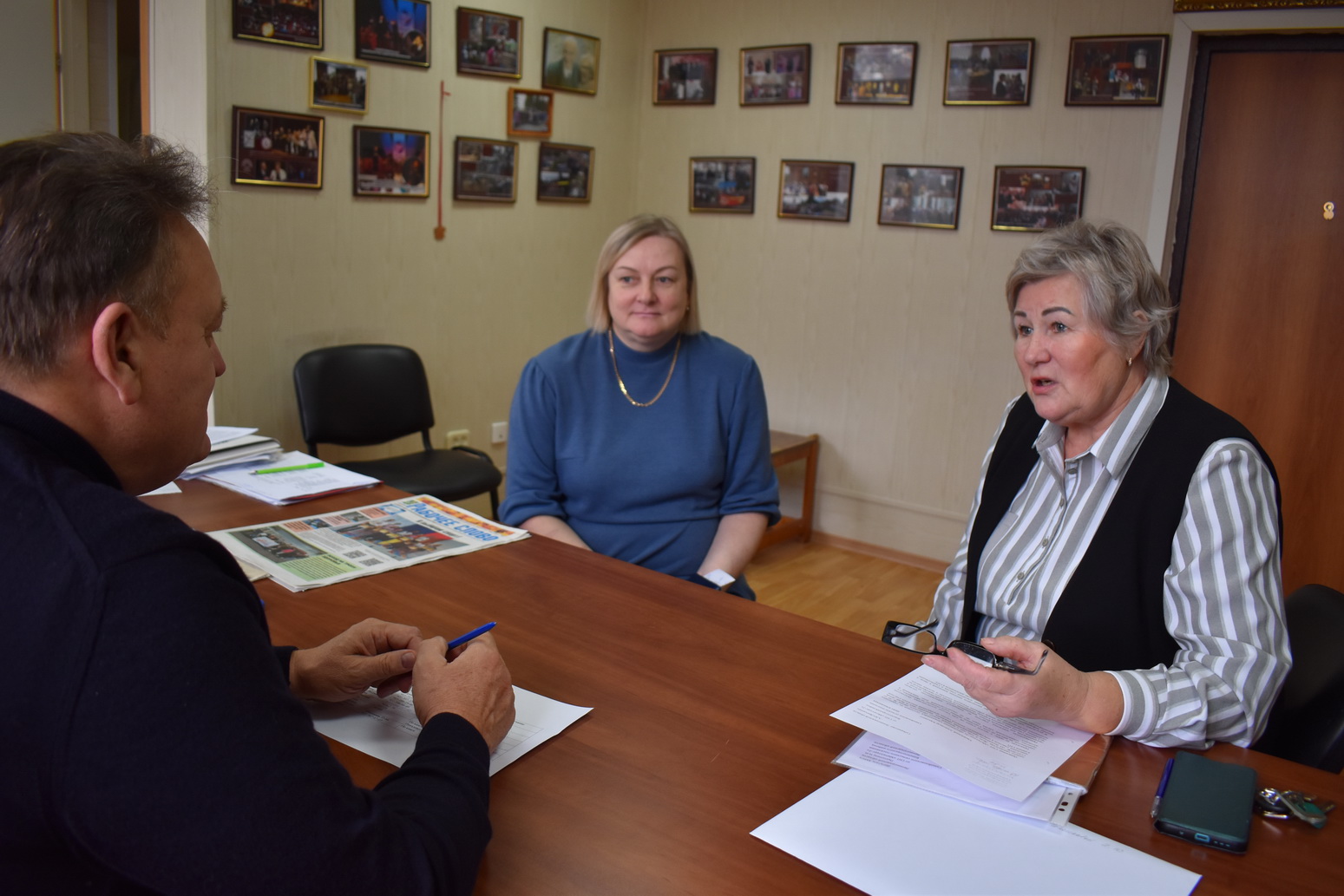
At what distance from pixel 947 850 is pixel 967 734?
0.26 m

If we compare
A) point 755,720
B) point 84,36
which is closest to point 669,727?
point 755,720

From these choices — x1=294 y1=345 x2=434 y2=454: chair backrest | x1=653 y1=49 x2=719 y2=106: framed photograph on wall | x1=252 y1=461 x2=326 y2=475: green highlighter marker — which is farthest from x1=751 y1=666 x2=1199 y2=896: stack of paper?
x1=653 y1=49 x2=719 y2=106: framed photograph on wall

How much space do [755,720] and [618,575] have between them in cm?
62

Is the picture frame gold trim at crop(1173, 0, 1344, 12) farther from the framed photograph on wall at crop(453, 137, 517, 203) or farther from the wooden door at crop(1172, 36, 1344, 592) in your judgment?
the framed photograph on wall at crop(453, 137, 517, 203)

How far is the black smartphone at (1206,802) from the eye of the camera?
1.17m

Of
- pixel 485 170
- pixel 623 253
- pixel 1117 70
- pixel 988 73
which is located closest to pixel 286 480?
pixel 623 253

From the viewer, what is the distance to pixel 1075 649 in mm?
1718

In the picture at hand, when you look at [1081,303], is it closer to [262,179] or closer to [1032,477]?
[1032,477]

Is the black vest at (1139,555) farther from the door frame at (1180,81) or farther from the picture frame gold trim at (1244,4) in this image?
the picture frame gold trim at (1244,4)

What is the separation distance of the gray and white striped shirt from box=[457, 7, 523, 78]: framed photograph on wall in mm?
3315

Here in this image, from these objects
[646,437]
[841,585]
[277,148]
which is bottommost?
[841,585]

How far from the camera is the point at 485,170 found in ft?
15.1

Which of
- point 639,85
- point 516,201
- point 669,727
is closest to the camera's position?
point 669,727

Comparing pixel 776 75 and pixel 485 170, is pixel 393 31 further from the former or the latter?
pixel 776 75
